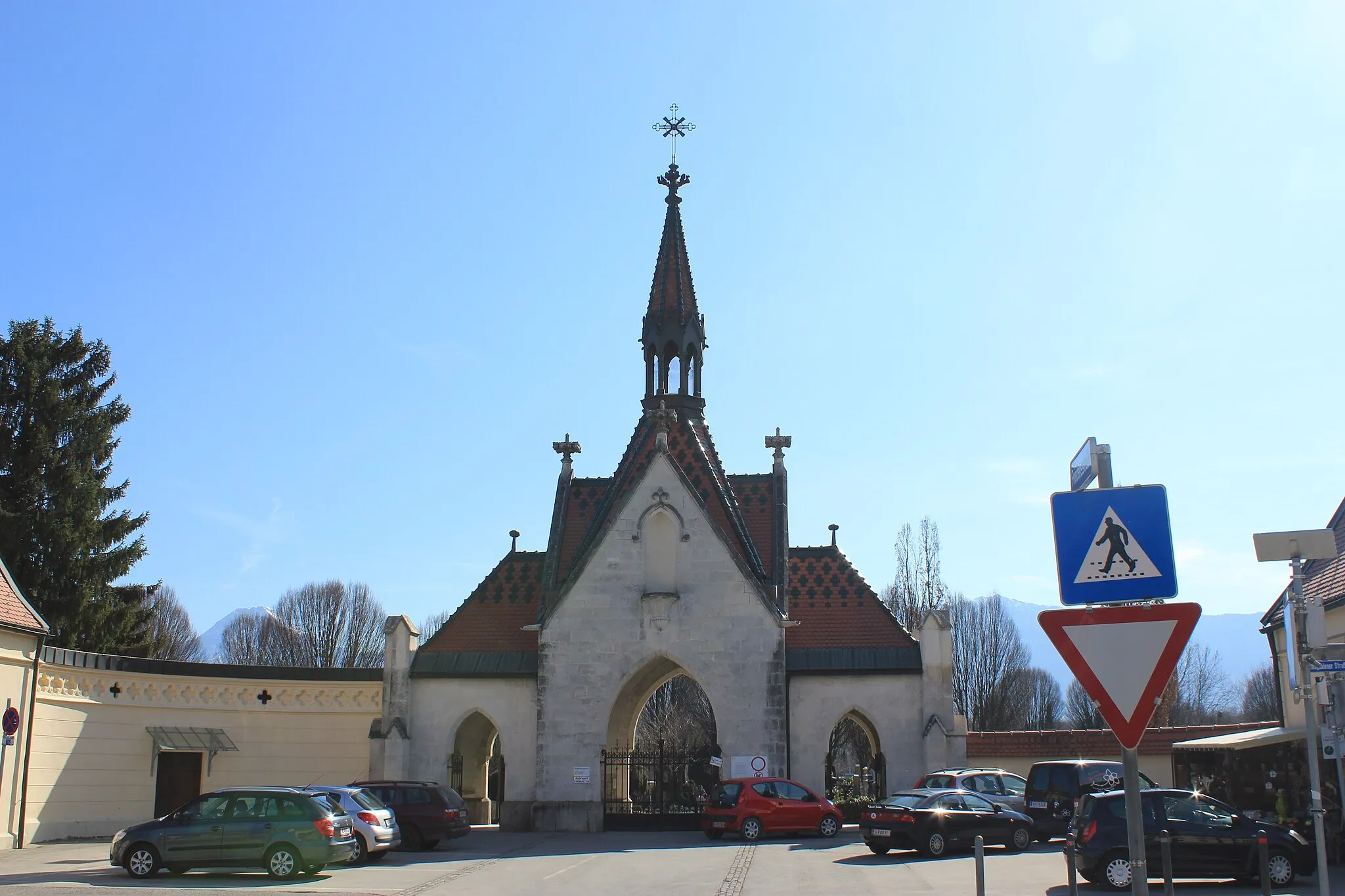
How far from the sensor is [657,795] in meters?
30.0

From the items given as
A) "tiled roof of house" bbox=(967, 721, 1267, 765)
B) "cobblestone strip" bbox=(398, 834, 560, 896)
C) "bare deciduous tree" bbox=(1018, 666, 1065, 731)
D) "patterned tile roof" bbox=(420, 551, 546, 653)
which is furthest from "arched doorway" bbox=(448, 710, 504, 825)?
"bare deciduous tree" bbox=(1018, 666, 1065, 731)

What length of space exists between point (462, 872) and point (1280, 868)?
12471 mm

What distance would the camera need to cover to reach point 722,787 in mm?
26203

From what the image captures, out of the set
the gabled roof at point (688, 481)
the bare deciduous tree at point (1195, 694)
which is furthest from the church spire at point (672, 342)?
the bare deciduous tree at point (1195, 694)

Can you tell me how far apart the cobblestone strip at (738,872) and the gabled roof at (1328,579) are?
10.6 m

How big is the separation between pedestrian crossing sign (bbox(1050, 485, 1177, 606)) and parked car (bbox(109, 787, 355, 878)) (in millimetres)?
15712

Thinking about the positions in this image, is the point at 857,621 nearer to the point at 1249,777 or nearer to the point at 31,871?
the point at 1249,777

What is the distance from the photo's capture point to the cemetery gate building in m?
29.5

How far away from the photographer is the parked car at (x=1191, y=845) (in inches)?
665

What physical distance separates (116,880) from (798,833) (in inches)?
568

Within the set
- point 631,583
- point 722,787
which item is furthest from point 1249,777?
point 631,583

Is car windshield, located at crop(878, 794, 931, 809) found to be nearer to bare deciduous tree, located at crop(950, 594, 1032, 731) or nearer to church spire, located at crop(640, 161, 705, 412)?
church spire, located at crop(640, 161, 705, 412)

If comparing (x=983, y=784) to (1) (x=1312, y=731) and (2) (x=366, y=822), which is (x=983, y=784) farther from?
(1) (x=1312, y=731)

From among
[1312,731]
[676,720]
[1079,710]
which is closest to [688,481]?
[1312,731]
